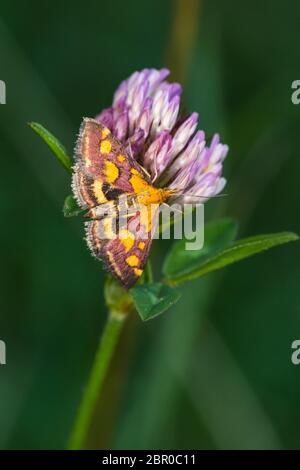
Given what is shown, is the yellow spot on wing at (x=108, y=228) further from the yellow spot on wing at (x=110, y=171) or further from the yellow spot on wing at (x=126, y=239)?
the yellow spot on wing at (x=110, y=171)

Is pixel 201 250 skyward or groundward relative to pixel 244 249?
groundward

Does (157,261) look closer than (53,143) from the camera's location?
No

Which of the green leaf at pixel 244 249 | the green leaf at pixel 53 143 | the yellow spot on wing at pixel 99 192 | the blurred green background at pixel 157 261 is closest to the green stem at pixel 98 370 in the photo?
the green leaf at pixel 244 249

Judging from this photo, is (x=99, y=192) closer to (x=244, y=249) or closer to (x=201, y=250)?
(x=244, y=249)

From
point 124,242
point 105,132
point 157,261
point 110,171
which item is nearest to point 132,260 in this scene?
point 124,242

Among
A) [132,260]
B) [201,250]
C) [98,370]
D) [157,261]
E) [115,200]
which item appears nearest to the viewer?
[132,260]

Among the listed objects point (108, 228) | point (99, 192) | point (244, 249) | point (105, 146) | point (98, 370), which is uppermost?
point (105, 146)

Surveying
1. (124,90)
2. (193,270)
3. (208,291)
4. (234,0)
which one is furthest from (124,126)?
(234,0)

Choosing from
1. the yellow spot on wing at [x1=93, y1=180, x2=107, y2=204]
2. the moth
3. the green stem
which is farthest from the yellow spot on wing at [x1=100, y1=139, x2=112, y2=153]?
the green stem
